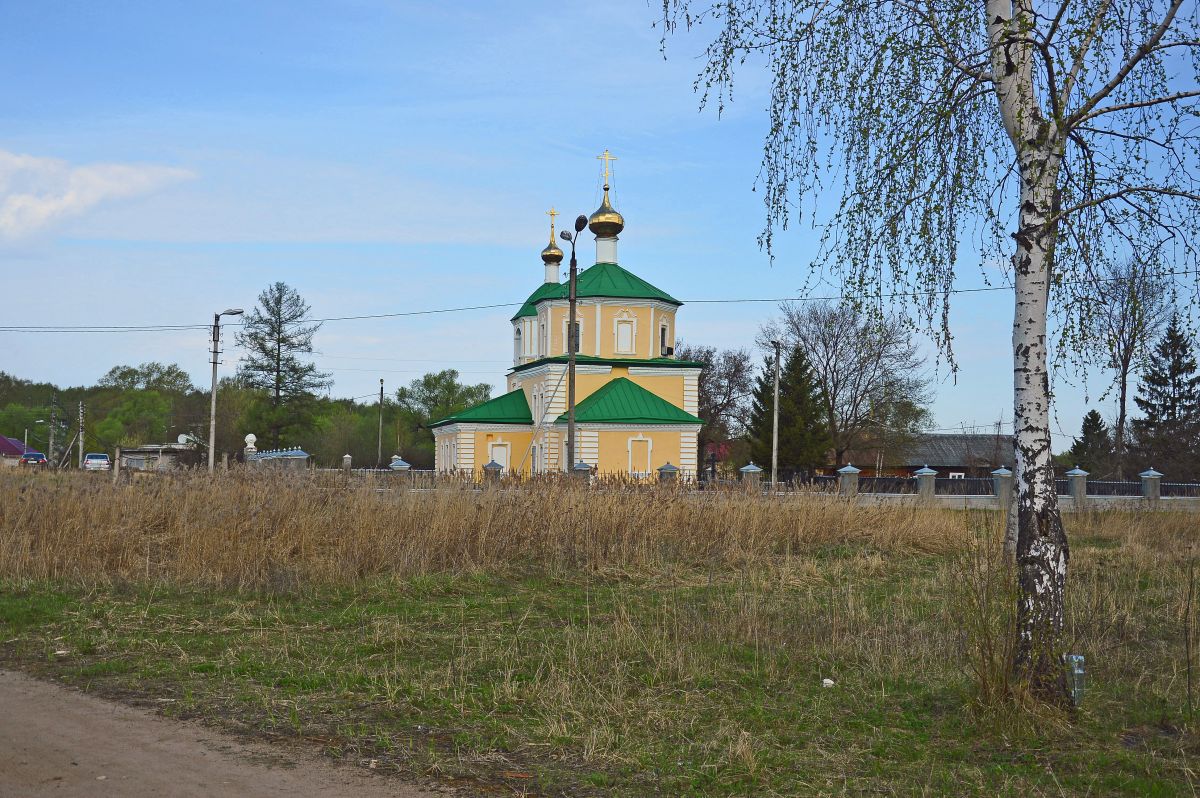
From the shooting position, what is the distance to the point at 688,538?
13.6m

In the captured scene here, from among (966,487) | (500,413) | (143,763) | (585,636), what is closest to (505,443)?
(500,413)

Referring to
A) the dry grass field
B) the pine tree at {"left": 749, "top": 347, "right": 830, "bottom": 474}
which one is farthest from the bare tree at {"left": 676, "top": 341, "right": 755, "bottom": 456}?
the dry grass field

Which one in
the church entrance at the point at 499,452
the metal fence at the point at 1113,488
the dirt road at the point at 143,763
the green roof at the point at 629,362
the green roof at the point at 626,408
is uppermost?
the green roof at the point at 629,362

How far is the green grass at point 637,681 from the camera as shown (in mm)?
4922

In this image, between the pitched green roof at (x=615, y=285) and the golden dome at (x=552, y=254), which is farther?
the golden dome at (x=552, y=254)

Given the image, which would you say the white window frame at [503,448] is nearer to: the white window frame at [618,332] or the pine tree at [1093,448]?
the white window frame at [618,332]

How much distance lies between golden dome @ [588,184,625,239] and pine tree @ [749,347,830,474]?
10.7 m

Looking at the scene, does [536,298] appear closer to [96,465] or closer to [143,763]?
[96,465]

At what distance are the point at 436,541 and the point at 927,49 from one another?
7519 mm

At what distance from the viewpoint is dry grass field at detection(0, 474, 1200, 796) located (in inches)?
201

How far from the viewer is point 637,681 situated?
645 cm

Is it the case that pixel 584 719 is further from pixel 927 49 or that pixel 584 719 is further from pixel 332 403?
pixel 332 403

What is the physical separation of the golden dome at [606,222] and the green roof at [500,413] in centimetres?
801

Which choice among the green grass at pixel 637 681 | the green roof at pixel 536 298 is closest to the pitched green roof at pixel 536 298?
the green roof at pixel 536 298
